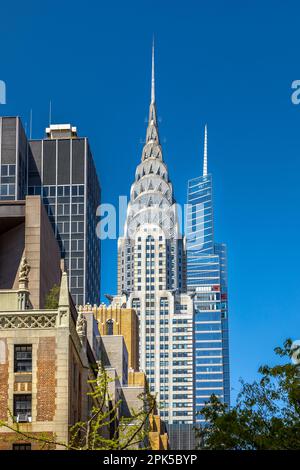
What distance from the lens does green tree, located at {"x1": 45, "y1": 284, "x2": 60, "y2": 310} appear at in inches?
2685

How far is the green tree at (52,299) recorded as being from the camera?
6819 cm

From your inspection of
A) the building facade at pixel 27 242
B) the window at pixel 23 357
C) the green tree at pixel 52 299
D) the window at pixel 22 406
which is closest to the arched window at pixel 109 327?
the building facade at pixel 27 242

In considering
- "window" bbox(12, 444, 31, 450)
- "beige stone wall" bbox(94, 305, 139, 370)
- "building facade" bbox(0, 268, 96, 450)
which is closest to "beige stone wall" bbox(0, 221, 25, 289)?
"building facade" bbox(0, 268, 96, 450)

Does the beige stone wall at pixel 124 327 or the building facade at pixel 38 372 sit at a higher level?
the beige stone wall at pixel 124 327

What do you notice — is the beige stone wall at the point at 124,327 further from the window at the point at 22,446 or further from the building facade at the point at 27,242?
the window at the point at 22,446

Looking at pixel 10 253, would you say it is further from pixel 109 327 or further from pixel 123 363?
pixel 109 327

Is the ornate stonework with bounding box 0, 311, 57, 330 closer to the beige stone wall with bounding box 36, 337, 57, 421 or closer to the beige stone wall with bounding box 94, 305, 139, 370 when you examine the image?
the beige stone wall with bounding box 36, 337, 57, 421

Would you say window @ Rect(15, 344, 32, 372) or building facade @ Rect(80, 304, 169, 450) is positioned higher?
building facade @ Rect(80, 304, 169, 450)

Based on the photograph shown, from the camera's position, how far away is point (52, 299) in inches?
2808

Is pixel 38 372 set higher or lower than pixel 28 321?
lower

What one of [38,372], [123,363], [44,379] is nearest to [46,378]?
[44,379]

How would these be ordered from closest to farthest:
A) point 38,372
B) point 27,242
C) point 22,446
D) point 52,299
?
1. point 22,446
2. point 38,372
3. point 52,299
4. point 27,242

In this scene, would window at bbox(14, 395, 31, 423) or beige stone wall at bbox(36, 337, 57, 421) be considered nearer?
beige stone wall at bbox(36, 337, 57, 421)
